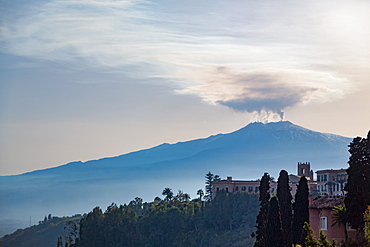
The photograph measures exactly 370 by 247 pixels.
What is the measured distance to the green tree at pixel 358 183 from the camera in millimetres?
40250

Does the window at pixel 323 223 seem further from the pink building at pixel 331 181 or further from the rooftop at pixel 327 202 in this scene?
the pink building at pixel 331 181

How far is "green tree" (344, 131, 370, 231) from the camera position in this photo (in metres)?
40.2

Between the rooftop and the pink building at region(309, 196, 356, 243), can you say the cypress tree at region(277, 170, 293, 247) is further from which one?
the rooftop

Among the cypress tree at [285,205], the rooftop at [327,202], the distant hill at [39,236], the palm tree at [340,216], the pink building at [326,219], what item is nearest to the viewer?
the palm tree at [340,216]

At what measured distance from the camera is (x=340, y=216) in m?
42.5

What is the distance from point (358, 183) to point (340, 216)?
279 centimetres

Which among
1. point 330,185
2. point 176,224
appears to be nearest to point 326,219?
point 330,185

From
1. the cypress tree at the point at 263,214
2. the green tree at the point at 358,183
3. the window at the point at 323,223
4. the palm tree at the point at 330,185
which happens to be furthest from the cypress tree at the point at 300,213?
the palm tree at the point at 330,185

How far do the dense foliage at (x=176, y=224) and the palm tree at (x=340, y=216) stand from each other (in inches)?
2137

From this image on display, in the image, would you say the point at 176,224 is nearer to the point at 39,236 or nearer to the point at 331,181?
the point at 331,181

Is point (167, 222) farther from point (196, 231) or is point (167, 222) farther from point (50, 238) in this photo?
point (50, 238)

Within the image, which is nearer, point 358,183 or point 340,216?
point 358,183

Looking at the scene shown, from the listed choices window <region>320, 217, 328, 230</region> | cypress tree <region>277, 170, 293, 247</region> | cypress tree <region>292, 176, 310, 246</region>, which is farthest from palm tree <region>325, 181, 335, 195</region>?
cypress tree <region>292, 176, 310, 246</region>

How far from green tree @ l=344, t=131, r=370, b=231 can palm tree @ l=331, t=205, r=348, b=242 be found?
0.87 metres
